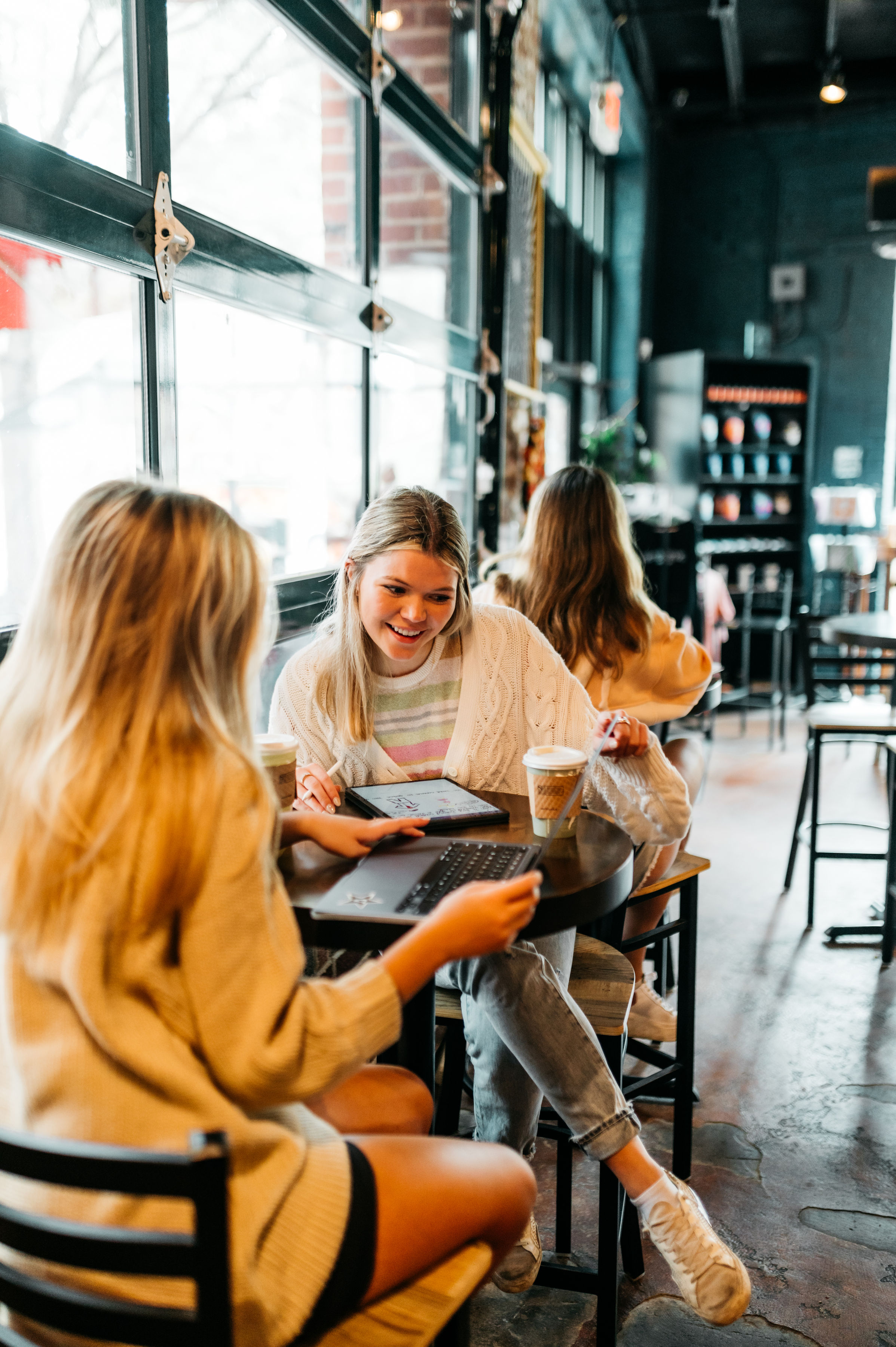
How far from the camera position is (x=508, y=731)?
1.91 metres

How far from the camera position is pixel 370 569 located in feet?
6.07

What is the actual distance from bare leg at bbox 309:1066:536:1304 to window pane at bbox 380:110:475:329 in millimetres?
2559

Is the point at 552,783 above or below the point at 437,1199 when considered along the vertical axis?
above

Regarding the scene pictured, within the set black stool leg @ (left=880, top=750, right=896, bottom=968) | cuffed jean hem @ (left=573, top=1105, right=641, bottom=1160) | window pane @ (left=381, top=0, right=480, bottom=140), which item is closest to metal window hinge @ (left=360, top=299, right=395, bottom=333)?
window pane @ (left=381, top=0, right=480, bottom=140)

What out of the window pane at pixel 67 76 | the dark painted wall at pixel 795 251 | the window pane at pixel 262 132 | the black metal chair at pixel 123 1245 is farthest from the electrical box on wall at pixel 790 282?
the black metal chair at pixel 123 1245

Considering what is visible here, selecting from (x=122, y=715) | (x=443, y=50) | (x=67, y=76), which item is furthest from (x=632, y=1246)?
(x=443, y=50)

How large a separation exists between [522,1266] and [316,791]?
79 cm

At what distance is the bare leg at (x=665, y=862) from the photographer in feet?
7.29

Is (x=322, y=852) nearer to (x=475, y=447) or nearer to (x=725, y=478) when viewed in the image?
(x=475, y=447)

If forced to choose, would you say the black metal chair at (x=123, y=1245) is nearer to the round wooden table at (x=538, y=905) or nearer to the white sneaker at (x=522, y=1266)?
the round wooden table at (x=538, y=905)

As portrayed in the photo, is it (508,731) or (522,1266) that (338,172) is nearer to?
(508,731)

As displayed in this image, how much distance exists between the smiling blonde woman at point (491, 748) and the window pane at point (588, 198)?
5655 mm

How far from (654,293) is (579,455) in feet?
7.15

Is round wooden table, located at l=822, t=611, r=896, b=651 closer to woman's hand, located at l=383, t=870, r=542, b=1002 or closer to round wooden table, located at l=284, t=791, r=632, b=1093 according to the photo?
round wooden table, located at l=284, t=791, r=632, b=1093
